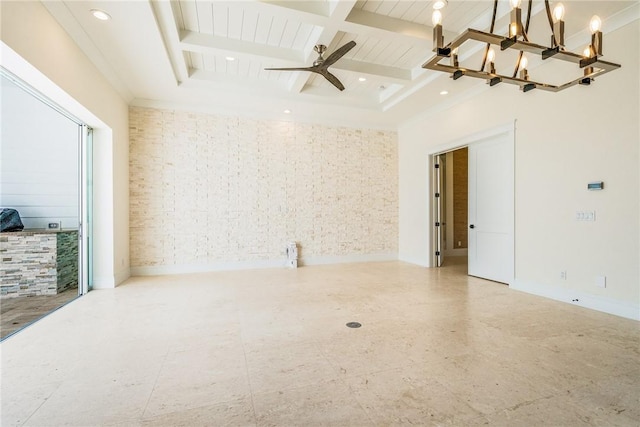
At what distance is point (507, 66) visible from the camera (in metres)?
4.43

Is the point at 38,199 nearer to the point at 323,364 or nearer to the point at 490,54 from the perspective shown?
the point at 323,364

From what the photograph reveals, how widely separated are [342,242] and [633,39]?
548cm

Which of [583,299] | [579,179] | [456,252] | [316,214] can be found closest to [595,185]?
[579,179]

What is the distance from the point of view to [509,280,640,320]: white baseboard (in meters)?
3.23

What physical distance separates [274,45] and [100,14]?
2061 millimetres

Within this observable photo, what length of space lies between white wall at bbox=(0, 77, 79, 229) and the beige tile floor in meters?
2.29

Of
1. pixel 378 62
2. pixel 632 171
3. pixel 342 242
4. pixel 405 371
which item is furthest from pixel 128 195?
pixel 632 171

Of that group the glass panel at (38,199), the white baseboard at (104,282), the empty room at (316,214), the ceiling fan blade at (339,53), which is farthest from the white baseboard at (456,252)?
the glass panel at (38,199)

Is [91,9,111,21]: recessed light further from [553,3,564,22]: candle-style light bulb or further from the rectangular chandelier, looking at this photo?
[553,3,564,22]: candle-style light bulb

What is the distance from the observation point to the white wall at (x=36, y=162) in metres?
4.93

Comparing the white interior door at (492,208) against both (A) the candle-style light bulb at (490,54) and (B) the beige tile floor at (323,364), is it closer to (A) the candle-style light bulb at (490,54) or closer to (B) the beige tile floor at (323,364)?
(B) the beige tile floor at (323,364)

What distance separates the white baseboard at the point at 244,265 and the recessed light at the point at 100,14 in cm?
421

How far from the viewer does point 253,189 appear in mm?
6355

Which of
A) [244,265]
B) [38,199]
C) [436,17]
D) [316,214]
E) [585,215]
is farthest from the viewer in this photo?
→ [316,214]
